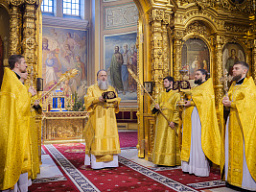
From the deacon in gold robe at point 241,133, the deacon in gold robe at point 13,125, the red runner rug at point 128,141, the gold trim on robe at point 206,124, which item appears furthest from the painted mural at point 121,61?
the deacon in gold robe at point 13,125

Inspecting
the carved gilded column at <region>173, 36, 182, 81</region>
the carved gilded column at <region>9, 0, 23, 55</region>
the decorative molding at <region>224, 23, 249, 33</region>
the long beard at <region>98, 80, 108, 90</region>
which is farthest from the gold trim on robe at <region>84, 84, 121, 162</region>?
the decorative molding at <region>224, 23, 249, 33</region>

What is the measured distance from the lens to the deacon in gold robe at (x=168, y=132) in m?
5.94

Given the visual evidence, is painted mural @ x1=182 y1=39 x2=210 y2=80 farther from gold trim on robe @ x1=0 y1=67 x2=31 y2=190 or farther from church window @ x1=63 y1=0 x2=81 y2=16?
church window @ x1=63 y1=0 x2=81 y2=16

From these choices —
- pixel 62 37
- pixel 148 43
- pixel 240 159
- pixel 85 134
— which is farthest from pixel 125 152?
pixel 62 37

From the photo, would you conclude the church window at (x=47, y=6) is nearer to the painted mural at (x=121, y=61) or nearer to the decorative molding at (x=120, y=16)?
the decorative molding at (x=120, y=16)

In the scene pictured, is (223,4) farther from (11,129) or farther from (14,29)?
(11,129)

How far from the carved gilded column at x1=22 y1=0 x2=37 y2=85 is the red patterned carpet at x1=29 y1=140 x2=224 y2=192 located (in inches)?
103

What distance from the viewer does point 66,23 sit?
48.9 ft

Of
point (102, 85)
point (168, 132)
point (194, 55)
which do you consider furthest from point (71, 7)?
point (168, 132)

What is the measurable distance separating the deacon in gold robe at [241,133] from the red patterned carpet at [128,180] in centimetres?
52

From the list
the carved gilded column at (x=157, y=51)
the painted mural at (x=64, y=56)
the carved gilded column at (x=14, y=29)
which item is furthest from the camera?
the painted mural at (x=64, y=56)

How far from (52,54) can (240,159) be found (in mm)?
12502

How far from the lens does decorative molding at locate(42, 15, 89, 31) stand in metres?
14.4

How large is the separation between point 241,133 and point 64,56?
1234cm
